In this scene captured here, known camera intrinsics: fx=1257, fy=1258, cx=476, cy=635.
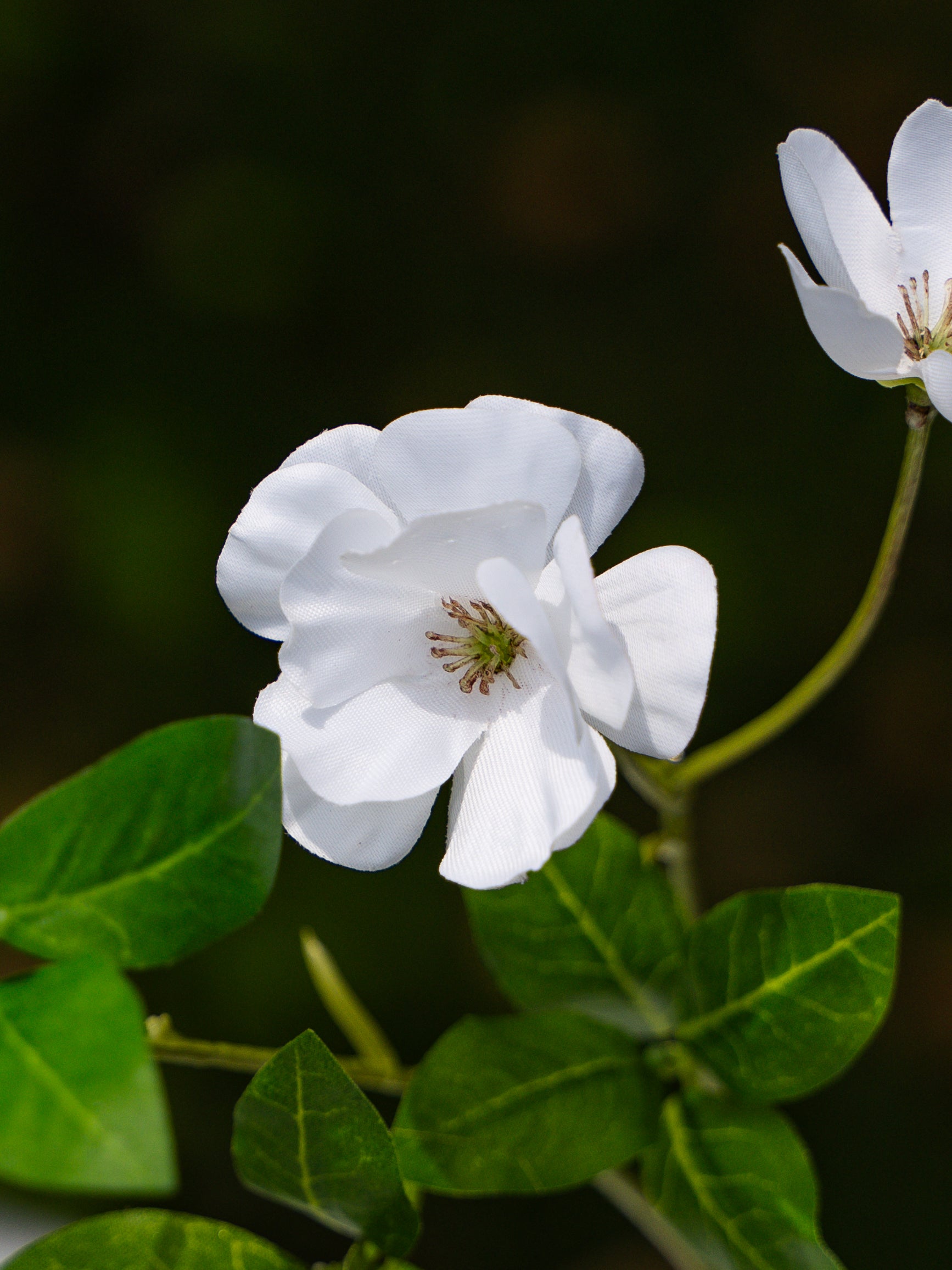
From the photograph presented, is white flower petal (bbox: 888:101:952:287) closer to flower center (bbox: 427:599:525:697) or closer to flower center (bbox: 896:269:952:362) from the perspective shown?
flower center (bbox: 896:269:952:362)

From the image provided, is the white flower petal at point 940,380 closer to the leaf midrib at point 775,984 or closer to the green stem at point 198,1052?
the leaf midrib at point 775,984

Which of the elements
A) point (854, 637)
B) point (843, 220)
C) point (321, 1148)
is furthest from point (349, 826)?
point (843, 220)

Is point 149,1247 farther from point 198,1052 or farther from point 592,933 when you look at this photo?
point 592,933

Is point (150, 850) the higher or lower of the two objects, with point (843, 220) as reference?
lower

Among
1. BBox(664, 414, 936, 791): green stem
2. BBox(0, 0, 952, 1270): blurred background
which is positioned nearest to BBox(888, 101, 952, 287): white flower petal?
BBox(664, 414, 936, 791): green stem

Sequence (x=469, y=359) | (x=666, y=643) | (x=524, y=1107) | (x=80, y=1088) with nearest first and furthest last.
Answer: (x=80, y=1088), (x=666, y=643), (x=524, y=1107), (x=469, y=359)

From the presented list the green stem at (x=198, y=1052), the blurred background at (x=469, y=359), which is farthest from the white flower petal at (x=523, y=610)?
the blurred background at (x=469, y=359)

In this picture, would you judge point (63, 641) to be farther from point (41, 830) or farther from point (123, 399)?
point (41, 830)

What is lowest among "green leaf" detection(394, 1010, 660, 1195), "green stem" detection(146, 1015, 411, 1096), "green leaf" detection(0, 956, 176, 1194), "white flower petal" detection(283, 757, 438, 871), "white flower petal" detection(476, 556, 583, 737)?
"green leaf" detection(394, 1010, 660, 1195)
